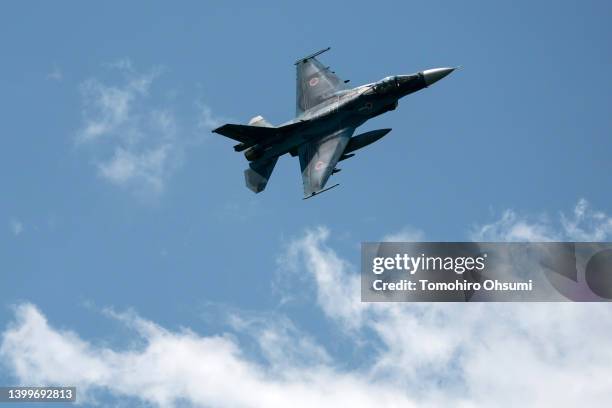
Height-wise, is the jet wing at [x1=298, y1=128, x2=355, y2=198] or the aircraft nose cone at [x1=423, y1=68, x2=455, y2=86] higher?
the aircraft nose cone at [x1=423, y1=68, x2=455, y2=86]

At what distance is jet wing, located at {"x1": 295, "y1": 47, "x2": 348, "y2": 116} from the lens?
83312 millimetres

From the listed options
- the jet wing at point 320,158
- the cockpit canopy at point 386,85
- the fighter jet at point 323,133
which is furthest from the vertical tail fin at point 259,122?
the cockpit canopy at point 386,85

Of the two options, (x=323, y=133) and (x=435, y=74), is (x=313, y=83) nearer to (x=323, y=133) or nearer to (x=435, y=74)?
(x=323, y=133)

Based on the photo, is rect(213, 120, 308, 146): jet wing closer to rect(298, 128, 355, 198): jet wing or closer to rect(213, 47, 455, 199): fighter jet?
rect(213, 47, 455, 199): fighter jet

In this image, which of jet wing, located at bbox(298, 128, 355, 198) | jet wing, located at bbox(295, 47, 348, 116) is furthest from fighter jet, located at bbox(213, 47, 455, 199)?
jet wing, located at bbox(295, 47, 348, 116)

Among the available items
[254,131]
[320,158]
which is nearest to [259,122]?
[254,131]

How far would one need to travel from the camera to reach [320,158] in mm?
78750

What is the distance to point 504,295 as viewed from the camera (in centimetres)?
6681

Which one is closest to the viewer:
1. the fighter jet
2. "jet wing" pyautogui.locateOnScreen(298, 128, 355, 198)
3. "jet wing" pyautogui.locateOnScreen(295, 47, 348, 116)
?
"jet wing" pyautogui.locateOnScreen(298, 128, 355, 198)

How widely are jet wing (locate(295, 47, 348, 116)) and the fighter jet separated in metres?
1.00

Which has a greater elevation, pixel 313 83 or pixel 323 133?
pixel 313 83

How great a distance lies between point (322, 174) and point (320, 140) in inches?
139

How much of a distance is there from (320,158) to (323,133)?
2.34 m

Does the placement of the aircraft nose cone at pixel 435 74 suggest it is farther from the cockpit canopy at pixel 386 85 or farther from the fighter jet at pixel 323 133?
the cockpit canopy at pixel 386 85
